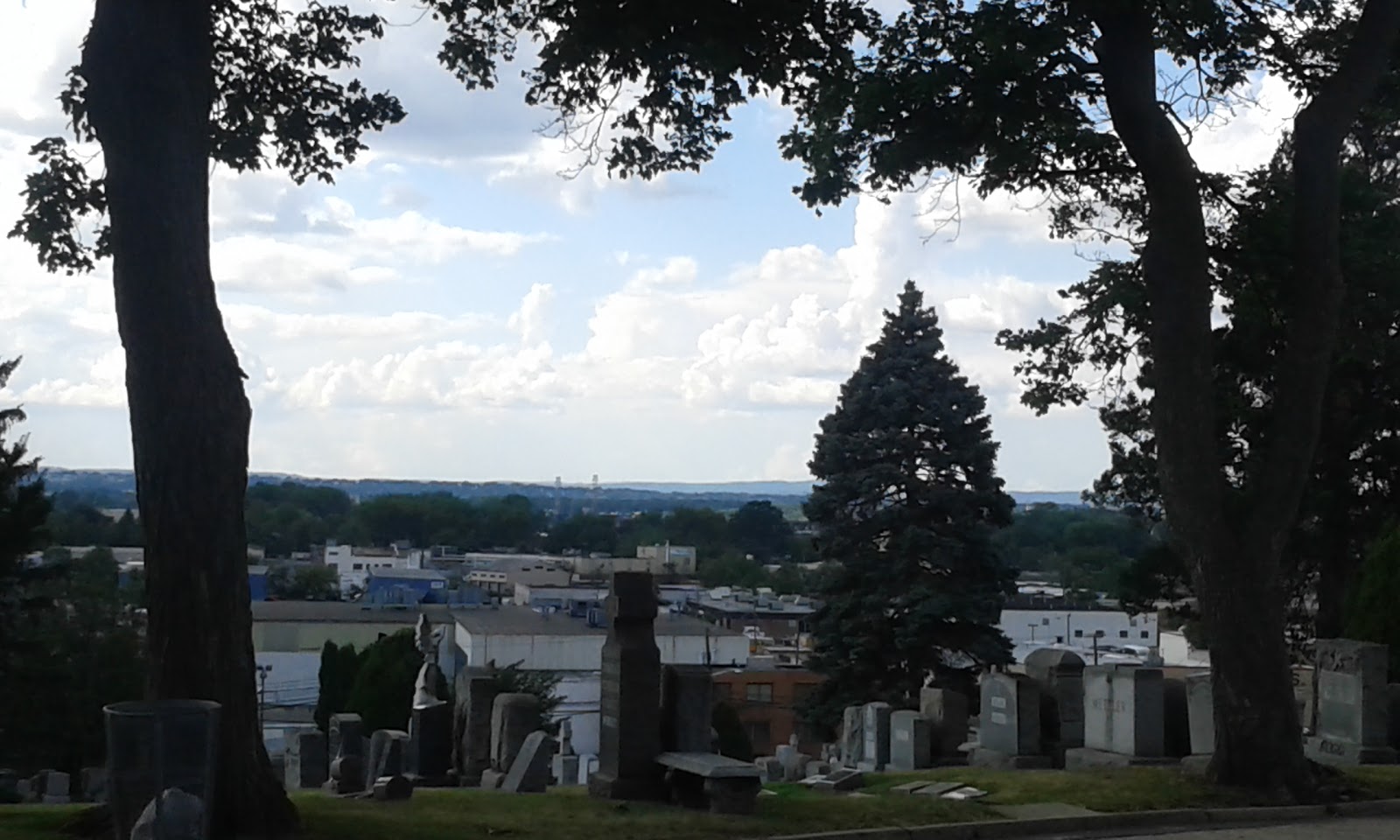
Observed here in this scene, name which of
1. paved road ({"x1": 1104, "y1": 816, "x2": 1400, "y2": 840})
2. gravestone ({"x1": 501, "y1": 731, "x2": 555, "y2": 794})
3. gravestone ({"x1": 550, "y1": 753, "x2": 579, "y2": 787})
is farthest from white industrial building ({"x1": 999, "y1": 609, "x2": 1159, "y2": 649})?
paved road ({"x1": 1104, "y1": 816, "x2": 1400, "y2": 840})

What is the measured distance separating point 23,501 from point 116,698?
1723 cm

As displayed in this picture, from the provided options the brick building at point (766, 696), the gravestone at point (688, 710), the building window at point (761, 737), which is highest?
the gravestone at point (688, 710)

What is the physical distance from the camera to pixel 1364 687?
1783 cm

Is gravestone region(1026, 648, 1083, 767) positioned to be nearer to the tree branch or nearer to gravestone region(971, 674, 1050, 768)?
gravestone region(971, 674, 1050, 768)

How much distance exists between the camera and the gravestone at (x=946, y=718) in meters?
24.0

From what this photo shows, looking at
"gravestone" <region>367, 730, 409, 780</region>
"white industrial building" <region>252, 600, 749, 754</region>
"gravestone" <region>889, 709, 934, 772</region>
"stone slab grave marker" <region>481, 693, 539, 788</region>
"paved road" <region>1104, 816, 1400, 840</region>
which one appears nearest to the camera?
"paved road" <region>1104, 816, 1400, 840</region>

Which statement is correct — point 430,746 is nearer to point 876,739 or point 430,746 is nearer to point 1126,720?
point 876,739

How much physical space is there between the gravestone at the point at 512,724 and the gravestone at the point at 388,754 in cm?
120

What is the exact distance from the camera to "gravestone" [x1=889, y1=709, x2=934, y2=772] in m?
23.1

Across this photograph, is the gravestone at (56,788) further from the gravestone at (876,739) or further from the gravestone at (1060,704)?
the gravestone at (1060,704)

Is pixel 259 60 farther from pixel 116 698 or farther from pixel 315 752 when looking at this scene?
pixel 116 698

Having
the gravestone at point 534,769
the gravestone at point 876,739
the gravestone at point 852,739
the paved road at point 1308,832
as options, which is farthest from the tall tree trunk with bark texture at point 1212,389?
the gravestone at point 852,739

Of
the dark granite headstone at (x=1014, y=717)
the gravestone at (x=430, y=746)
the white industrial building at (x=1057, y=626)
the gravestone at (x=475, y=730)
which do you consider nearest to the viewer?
the gravestone at (x=430, y=746)

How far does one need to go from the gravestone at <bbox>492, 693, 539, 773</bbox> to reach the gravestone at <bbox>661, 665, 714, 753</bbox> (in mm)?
6091
